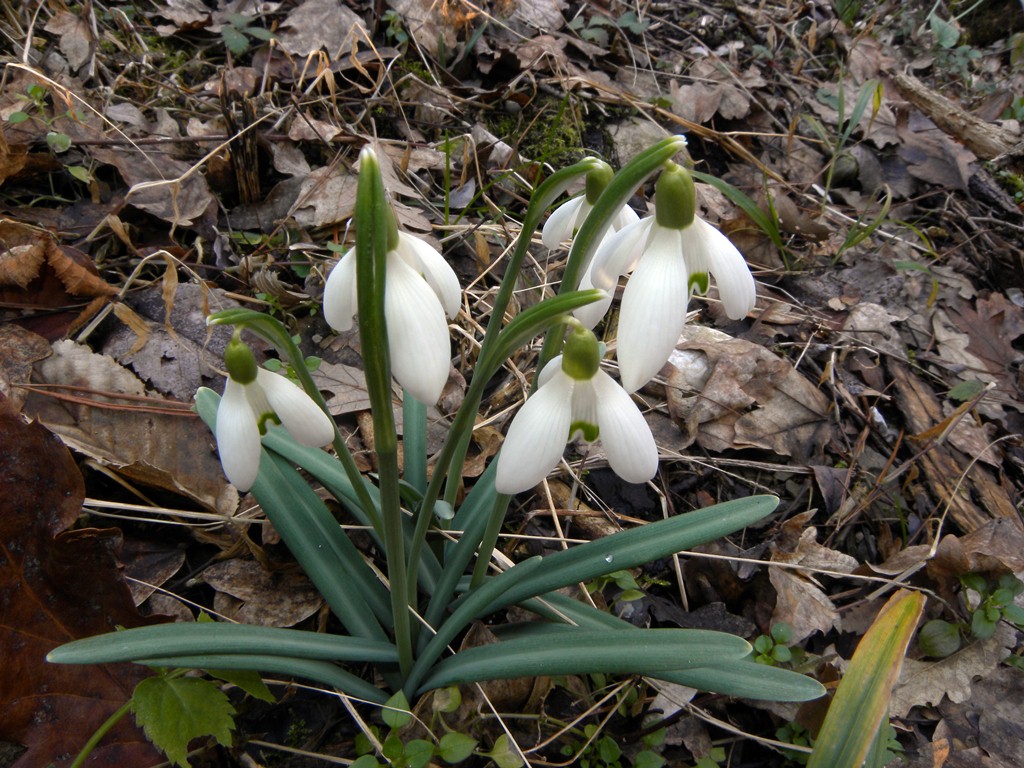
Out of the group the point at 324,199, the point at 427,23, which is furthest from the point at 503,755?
the point at 427,23

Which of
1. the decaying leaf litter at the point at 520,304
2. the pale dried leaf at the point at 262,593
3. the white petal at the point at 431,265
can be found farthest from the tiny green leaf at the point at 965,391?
the pale dried leaf at the point at 262,593

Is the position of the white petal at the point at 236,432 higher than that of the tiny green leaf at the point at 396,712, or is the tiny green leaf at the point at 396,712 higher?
the white petal at the point at 236,432

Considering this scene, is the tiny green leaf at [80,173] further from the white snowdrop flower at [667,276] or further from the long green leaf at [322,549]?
the white snowdrop flower at [667,276]

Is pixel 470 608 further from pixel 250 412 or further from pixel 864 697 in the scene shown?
pixel 864 697

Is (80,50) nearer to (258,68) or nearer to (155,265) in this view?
(258,68)

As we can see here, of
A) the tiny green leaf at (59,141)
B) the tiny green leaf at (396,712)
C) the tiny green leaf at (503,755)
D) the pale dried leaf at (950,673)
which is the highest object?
the tiny green leaf at (59,141)

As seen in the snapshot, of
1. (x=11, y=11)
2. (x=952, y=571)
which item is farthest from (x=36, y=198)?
(x=952, y=571)

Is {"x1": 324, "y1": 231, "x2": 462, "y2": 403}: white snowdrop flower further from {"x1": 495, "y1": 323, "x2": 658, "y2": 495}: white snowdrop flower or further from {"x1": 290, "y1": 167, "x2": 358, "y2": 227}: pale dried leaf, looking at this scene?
{"x1": 290, "y1": 167, "x2": 358, "y2": 227}: pale dried leaf
